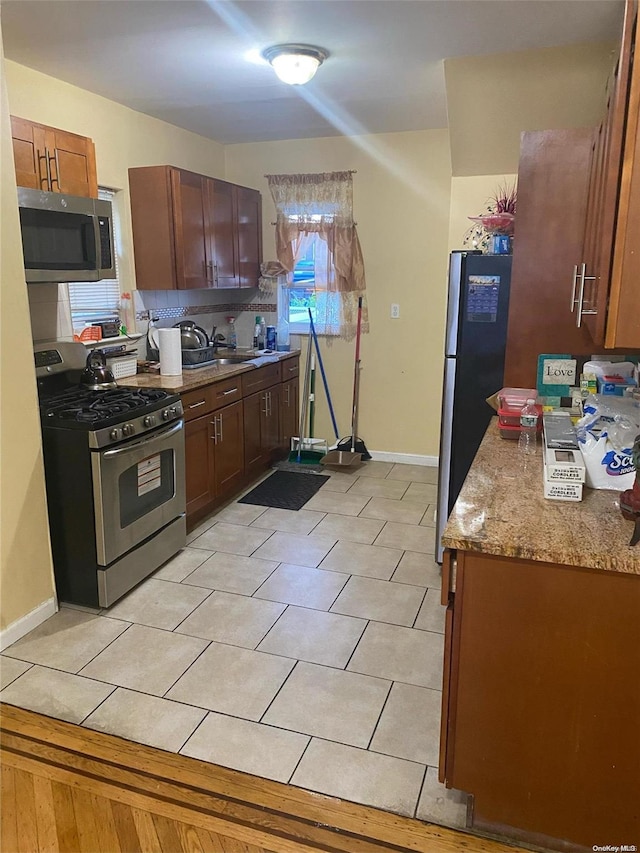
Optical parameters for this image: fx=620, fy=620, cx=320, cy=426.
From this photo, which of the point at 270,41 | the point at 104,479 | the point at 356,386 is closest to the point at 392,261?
the point at 356,386

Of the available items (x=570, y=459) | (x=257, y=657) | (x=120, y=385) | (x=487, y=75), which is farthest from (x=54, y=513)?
(x=487, y=75)

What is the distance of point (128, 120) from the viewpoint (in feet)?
12.8

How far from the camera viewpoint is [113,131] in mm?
3773

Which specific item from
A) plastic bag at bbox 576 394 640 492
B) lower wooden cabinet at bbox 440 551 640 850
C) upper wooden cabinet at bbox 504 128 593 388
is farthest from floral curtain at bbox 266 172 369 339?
lower wooden cabinet at bbox 440 551 640 850

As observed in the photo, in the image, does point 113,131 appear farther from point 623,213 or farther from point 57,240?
point 623,213

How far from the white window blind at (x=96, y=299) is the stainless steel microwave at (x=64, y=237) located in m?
0.44

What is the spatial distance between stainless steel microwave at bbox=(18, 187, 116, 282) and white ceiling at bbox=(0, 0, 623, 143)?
0.69 m

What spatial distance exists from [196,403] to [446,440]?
1442 mm

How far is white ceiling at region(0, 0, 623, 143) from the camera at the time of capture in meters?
2.40

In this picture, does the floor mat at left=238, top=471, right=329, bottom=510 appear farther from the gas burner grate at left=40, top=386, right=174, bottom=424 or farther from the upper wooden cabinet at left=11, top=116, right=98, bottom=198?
the upper wooden cabinet at left=11, top=116, right=98, bottom=198

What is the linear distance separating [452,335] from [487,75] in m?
1.30

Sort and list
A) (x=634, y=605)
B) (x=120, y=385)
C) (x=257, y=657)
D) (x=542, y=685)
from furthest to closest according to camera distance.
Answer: (x=120, y=385)
(x=257, y=657)
(x=542, y=685)
(x=634, y=605)

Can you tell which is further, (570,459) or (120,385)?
(120,385)

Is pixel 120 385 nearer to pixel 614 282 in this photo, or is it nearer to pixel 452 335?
pixel 452 335
